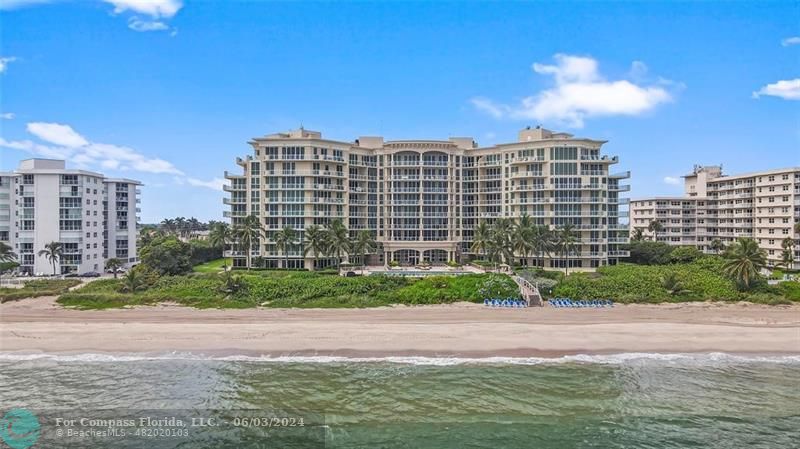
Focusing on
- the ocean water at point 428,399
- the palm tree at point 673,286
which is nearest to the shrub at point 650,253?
the palm tree at point 673,286

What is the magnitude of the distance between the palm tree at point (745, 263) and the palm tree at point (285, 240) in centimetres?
5971

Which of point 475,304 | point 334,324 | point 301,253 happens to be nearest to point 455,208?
point 301,253

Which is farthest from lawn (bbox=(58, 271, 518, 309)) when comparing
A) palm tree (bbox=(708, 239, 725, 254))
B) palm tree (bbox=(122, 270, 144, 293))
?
palm tree (bbox=(708, 239, 725, 254))

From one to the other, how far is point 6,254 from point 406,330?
66655mm

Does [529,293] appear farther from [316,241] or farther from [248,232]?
[248,232]

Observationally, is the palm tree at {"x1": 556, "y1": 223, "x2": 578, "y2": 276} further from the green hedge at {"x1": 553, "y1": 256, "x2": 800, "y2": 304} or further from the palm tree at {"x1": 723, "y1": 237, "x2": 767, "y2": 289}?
the palm tree at {"x1": 723, "y1": 237, "x2": 767, "y2": 289}

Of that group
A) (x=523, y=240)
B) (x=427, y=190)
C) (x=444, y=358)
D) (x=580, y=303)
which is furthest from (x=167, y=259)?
(x=580, y=303)

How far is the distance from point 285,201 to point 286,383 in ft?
168

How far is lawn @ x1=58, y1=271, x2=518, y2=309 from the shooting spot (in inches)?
2031

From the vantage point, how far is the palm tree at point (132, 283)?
56.8 meters

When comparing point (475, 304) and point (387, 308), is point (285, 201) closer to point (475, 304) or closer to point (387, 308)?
point (387, 308)

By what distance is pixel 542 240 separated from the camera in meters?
69.1

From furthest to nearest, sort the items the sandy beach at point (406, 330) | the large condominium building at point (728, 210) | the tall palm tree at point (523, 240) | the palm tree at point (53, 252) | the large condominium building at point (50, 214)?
the large condominium building at point (728, 210), the large condominium building at point (50, 214), the palm tree at point (53, 252), the tall palm tree at point (523, 240), the sandy beach at point (406, 330)

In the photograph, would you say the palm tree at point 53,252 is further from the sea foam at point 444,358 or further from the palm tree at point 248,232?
the sea foam at point 444,358
